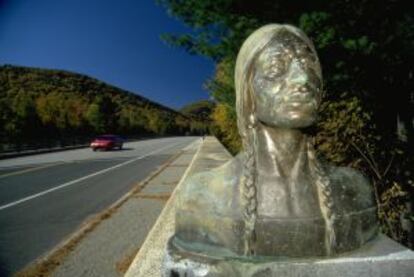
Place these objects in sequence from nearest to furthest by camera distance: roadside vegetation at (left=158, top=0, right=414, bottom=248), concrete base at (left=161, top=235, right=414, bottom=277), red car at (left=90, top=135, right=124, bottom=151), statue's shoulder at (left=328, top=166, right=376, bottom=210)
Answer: concrete base at (left=161, top=235, right=414, bottom=277) → statue's shoulder at (left=328, top=166, right=376, bottom=210) → roadside vegetation at (left=158, top=0, right=414, bottom=248) → red car at (left=90, top=135, right=124, bottom=151)

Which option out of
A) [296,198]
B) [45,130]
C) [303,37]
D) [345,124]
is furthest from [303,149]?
[45,130]

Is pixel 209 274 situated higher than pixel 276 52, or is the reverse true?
pixel 276 52

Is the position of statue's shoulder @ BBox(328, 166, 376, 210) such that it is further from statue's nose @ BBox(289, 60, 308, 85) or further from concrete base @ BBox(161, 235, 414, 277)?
statue's nose @ BBox(289, 60, 308, 85)

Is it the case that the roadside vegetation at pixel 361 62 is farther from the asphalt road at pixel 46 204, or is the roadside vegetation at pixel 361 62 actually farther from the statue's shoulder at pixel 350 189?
the asphalt road at pixel 46 204

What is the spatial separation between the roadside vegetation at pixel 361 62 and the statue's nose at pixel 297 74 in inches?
93.7

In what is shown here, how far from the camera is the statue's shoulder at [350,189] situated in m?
2.23

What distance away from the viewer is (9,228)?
845 centimetres

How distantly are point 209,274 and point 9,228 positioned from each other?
297 inches

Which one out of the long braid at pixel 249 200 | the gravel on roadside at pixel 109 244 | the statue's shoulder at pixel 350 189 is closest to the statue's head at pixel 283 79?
the long braid at pixel 249 200

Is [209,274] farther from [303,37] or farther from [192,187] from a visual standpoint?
[303,37]

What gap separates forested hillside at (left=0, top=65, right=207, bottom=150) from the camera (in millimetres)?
41875

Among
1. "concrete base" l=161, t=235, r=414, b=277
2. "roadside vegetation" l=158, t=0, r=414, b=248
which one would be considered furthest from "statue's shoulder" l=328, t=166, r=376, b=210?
"roadside vegetation" l=158, t=0, r=414, b=248

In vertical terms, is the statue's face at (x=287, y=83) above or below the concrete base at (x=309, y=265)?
above

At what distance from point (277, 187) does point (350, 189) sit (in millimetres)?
434
